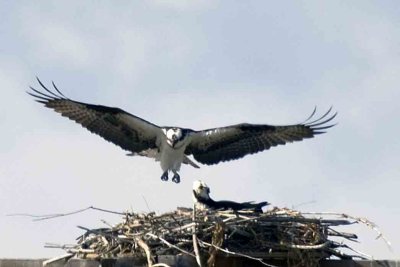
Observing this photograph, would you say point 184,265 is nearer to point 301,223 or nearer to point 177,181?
point 301,223

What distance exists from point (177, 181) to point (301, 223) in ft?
10.4

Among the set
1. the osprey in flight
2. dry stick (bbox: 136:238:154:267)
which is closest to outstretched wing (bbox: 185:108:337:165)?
the osprey in flight

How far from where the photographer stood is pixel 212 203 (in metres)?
11.7

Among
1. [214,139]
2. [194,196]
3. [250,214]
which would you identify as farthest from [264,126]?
[250,214]

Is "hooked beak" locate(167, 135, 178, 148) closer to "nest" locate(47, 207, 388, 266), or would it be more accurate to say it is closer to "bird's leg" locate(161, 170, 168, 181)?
"bird's leg" locate(161, 170, 168, 181)

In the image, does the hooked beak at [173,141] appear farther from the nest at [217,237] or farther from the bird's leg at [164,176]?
the nest at [217,237]

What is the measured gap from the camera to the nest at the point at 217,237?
9.94 m

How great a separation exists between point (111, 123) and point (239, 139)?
154cm

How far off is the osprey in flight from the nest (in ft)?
8.78

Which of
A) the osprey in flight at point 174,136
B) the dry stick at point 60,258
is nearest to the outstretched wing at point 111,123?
the osprey in flight at point 174,136

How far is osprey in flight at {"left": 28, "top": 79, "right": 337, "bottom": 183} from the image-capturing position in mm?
13336

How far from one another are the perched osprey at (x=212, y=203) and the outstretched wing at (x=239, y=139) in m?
1.41

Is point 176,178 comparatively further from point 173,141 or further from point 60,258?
point 60,258

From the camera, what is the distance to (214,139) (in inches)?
536
